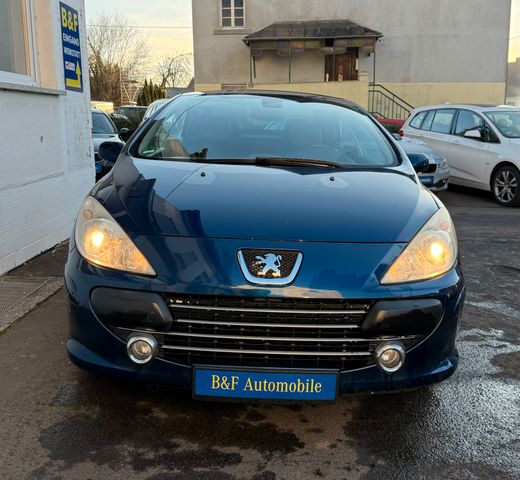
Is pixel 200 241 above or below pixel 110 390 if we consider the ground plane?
above

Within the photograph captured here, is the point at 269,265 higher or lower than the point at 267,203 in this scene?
lower

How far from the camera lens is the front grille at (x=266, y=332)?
238 cm

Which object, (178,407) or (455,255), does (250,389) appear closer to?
(178,407)

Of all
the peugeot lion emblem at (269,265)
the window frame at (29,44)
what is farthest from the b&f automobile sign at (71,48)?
the peugeot lion emblem at (269,265)

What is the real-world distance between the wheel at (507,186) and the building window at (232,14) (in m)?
17.6

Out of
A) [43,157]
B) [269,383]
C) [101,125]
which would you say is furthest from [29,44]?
[101,125]

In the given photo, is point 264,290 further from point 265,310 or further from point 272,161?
point 272,161

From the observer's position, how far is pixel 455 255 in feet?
9.07

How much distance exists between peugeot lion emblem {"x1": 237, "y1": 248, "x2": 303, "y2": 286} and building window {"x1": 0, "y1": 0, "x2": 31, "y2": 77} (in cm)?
394

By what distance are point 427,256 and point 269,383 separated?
88 centimetres

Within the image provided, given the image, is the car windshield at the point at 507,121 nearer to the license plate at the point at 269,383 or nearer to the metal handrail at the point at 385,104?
the license plate at the point at 269,383

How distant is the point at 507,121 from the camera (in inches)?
373

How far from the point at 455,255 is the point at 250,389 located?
114 centimetres

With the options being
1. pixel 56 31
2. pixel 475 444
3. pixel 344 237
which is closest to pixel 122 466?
pixel 344 237
